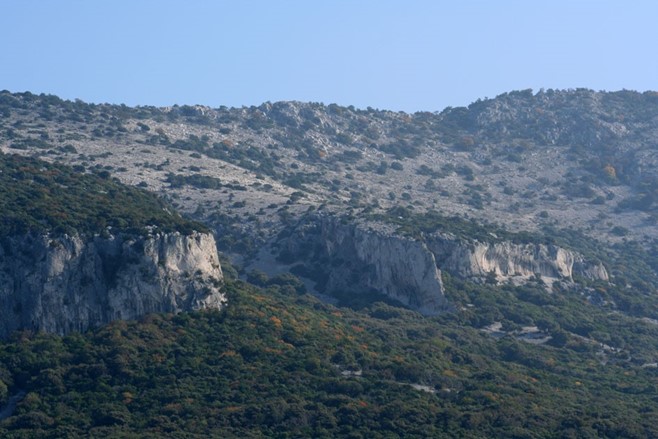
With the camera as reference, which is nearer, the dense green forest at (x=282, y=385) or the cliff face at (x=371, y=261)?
the dense green forest at (x=282, y=385)

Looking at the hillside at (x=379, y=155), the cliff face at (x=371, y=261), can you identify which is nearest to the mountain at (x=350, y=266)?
the cliff face at (x=371, y=261)

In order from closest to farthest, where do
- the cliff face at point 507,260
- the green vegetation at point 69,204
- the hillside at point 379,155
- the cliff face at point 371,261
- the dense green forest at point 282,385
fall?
the dense green forest at point 282,385
the green vegetation at point 69,204
the cliff face at point 371,261
the cliff face at point 507,260
the hillside at point 379,155

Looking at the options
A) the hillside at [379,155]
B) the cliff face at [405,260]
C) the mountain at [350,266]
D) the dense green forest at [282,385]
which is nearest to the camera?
the dense green forest at [282,385]

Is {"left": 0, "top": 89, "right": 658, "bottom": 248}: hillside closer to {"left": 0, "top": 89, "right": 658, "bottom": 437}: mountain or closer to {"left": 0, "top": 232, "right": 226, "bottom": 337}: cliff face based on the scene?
{"left": 0, "top": 89, "right": 658, "bottom": 437}: mountain

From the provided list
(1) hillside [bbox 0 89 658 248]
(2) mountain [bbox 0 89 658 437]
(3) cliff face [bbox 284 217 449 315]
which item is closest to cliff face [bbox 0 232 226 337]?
(2) mountain [bbox 0 89 658 437]

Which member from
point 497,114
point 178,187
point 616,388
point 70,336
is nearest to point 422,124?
point 497,114

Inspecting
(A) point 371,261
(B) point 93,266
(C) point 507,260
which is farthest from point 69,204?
(C) point 507,260

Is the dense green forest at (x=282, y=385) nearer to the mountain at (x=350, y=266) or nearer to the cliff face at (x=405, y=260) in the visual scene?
the mountain at (x=350, y=266)
